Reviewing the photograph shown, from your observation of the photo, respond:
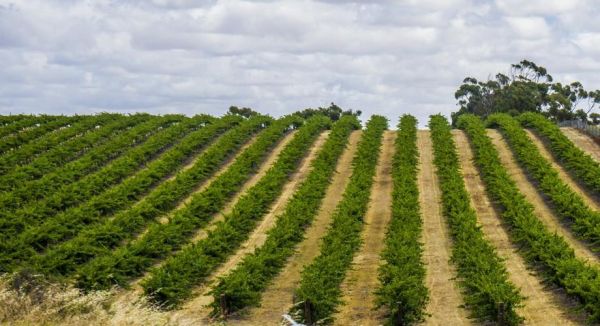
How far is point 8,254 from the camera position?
105ft

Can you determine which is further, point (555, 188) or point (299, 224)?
point (555, 188)

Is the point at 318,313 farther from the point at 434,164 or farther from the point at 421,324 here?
the point at 434,164

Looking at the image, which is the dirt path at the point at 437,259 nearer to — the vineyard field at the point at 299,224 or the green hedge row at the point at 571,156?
the vineyard field at the point at 299,224

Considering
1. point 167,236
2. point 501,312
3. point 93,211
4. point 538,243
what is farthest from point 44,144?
point 501,312

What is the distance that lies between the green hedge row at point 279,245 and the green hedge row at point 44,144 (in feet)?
55.3

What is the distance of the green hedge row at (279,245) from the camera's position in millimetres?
26406

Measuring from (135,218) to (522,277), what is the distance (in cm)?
1757

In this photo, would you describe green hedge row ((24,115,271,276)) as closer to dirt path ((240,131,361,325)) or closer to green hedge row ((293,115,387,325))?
dirt path ((240,131,361,325))

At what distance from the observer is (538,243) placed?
31109 millimetres

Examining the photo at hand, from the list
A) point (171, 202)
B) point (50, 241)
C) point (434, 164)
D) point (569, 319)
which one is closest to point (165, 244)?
point (50, 241)

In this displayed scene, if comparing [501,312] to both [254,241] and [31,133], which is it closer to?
[254,241]

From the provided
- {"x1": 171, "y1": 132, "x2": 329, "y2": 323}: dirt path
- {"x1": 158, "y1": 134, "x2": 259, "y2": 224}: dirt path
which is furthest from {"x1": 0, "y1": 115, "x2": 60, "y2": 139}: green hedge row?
{"x1": 171, "y1": 132, "x2": 329, "y2": 323}: dirt path

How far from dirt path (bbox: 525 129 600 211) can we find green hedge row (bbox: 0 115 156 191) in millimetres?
29996

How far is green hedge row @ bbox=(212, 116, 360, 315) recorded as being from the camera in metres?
26.4
